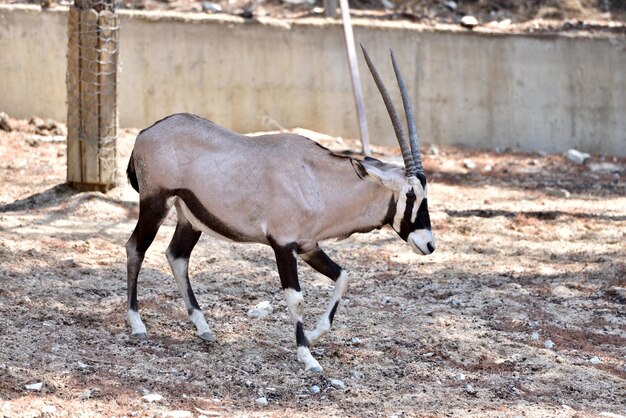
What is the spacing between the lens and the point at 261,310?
25.9ft

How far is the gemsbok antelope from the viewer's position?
676 centimetres

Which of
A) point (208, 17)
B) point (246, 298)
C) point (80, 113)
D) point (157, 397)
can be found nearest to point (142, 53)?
point (208, 17)

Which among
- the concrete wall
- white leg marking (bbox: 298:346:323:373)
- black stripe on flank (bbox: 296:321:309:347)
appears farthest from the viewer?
the concrete wall

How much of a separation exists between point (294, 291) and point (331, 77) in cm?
866

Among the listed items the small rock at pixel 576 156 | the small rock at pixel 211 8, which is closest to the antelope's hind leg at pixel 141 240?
the small rock at pixel 211 8

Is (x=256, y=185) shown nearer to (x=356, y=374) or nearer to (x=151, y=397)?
(x=356, y=374)

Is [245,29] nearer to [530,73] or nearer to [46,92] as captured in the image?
[46,92]

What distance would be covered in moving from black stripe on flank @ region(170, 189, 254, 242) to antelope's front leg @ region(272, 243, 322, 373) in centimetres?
27

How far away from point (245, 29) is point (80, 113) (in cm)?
464

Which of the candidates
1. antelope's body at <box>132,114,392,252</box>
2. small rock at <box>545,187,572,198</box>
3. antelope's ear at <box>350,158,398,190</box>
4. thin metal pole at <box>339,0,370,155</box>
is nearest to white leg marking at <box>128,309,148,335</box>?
antelope's body at <box>132,114,392,252</box>

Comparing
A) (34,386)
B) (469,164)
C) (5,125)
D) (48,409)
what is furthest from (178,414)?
(469,164)

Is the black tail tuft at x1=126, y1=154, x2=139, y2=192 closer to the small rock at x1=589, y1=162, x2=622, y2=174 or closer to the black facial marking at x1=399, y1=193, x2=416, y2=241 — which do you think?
the black facial marking at x1=399, y1=193, x2=416, y2=241

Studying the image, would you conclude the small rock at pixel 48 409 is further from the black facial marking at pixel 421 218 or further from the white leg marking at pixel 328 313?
the black facial marking at pixel 421 218

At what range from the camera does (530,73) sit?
15.6 m
